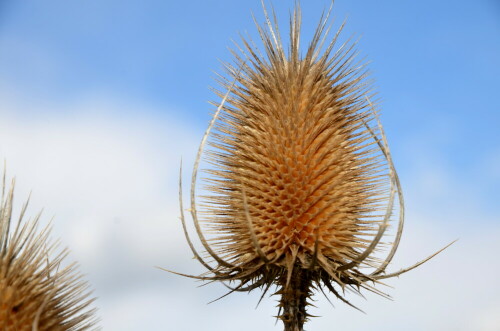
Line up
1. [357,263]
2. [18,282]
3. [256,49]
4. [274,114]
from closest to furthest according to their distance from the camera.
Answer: [18,282]
[357,263]
[274,114]
[256,49]

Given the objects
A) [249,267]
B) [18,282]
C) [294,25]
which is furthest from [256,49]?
[18,282]

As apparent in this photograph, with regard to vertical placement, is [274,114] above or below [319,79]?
below

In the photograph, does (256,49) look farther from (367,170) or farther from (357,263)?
(357,263)

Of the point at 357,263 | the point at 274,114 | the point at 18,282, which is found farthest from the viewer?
the point at 274,114

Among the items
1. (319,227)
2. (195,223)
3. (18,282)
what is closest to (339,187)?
(319,227)

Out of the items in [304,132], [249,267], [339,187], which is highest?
[304,132]

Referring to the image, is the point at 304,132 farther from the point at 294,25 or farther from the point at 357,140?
the point at 294,25

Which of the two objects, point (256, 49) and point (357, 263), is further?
point (256, 49)
